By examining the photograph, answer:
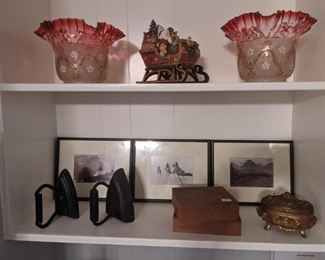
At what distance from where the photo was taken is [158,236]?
789 mm

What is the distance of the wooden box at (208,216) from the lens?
77cm

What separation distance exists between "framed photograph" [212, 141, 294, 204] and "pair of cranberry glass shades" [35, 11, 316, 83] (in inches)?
11.1

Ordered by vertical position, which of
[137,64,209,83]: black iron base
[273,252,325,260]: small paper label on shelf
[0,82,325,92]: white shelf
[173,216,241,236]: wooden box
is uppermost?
[137,64,209,83]: black iron base

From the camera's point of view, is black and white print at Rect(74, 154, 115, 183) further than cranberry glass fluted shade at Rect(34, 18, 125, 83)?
Yes

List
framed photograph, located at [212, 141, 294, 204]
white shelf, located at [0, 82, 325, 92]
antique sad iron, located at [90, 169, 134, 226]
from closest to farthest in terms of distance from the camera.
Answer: white shelf, located at [0, 82, 325, 92] → antique sad iron, located at [90, 169, 134, 226] → framed photograph, located at [212, 141, 294, 204]

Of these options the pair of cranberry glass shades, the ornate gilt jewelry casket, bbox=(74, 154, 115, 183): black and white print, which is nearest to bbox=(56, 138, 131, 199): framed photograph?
bbox=(74, 154, 115, 183): black and white print

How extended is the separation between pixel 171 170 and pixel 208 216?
256 mm

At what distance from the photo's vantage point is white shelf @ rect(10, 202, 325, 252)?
0.75 meters

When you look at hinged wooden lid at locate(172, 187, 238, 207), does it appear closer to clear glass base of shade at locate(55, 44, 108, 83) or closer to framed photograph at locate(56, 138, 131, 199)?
framed photograph at locate(56, 138, 131, 199)

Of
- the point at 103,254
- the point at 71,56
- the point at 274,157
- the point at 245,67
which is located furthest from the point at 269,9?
the point at 103,254

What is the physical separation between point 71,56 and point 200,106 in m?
0.44

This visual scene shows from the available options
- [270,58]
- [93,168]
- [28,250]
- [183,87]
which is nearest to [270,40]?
[270,58]

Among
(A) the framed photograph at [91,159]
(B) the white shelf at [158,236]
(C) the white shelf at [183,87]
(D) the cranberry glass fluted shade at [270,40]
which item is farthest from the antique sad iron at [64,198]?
(D) the cranberry glass fluted shade at [270,40]

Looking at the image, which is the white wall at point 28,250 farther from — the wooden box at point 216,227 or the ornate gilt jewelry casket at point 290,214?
the ornate gilt jewelry casket at point 290,214
